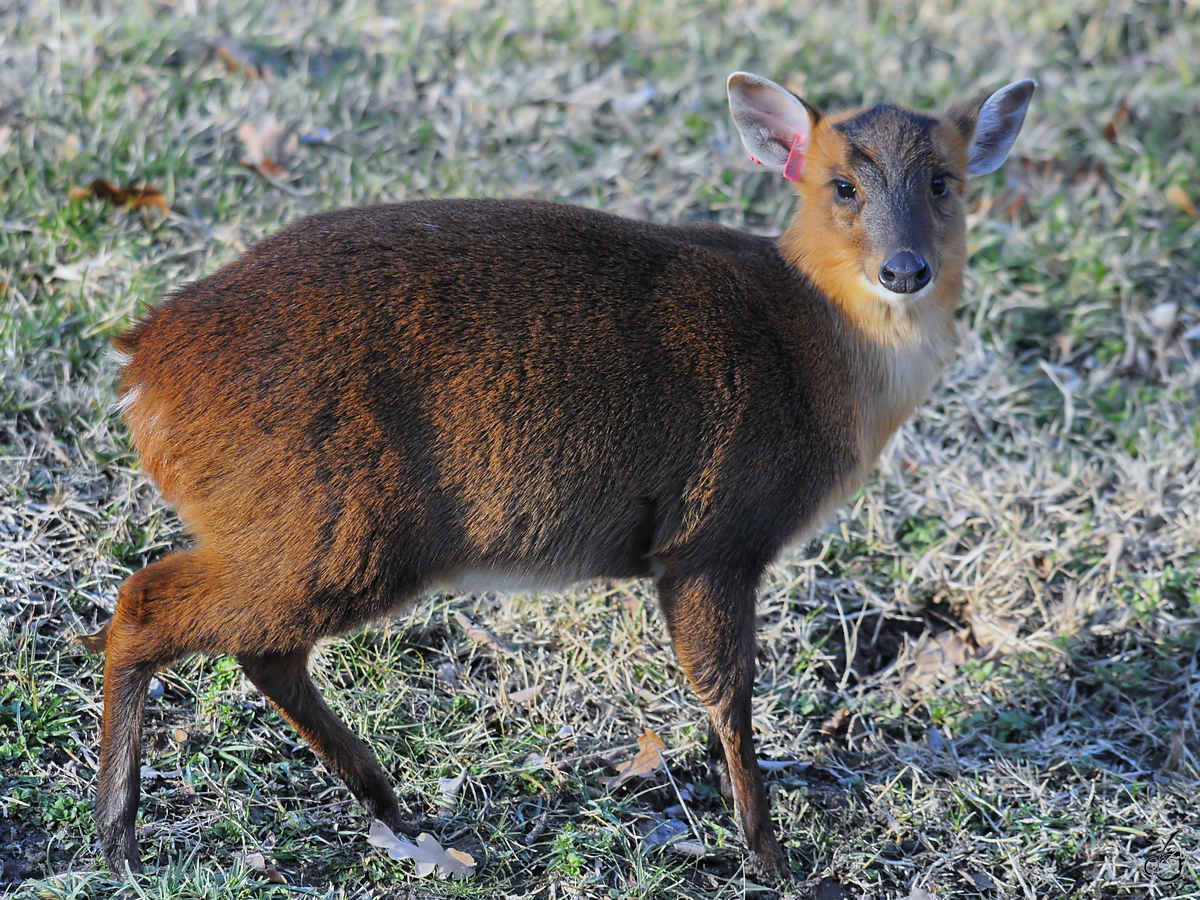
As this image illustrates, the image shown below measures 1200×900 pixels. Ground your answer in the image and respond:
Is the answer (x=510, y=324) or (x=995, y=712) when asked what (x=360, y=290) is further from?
(x=995, y=712)

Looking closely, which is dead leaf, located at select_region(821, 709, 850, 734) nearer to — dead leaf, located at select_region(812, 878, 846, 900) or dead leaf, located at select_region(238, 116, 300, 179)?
dead leaf, located at select_region(812, 878, 846, 900)

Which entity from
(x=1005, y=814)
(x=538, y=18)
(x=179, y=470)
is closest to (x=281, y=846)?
(x=179, y=470)

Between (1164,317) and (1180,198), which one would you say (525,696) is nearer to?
(1164,317)

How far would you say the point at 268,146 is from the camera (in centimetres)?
535

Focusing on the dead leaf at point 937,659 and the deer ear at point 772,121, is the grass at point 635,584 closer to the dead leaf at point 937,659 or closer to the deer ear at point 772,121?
the dead leaf at point 937,659

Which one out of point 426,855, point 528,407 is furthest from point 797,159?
point 426,855

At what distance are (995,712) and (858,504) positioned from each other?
86cm

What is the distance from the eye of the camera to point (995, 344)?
5.08 meters

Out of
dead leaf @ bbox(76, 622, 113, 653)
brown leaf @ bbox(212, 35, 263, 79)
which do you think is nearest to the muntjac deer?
dead leaf @ bbox(76, 622, 113, 653)

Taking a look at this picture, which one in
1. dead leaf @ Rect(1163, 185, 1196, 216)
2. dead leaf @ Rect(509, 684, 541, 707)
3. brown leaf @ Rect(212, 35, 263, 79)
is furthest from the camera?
brown leaf @ Rect(212, 35, 263, 79)

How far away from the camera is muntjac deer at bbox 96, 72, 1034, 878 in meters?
3.02

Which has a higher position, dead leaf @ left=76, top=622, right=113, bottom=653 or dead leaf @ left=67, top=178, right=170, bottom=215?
dead leaf @ left=67, top=178, right=170, bottom=215
